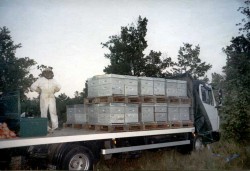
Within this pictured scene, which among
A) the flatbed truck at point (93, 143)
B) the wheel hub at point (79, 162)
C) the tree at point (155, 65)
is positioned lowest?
the wheel hub at point (79, 162)

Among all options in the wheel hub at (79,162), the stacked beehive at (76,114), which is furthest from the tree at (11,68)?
the wheel hub at (79,162)

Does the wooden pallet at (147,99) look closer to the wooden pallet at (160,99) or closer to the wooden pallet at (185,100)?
the wooden pallet at (160,99)

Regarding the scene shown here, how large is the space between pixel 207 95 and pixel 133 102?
509 cm

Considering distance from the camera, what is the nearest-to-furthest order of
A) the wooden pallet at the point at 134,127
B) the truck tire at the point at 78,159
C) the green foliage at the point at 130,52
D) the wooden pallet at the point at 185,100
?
the truck tire at the point at 78,159 → the wooden pallet at the point at 134,127 → the wooden pallet at the point at 185,100 → the green foliage at the point at 130,52

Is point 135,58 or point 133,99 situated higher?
point 135,58

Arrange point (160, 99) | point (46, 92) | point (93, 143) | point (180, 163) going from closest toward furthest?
point (93, 143) → point (46, 92) → point (180, 163) → point (160, 99)

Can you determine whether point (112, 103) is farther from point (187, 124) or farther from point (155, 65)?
point (155, 65)

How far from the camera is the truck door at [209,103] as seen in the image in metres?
11.2

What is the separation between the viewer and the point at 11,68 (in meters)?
25.9

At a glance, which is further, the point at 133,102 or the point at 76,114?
the point at 76,114

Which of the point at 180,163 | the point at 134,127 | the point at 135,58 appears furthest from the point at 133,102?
the point at 135,58

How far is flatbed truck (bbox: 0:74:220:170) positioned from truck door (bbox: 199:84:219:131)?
0.72 feet

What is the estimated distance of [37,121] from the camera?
6293mm

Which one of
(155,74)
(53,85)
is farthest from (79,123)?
(155,74)
